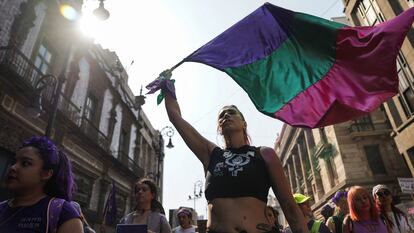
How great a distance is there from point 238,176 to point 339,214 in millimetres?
3351

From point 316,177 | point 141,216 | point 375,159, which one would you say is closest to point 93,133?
point 141,216

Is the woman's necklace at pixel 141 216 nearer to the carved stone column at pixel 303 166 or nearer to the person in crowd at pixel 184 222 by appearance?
the person in crowd at pixel 184 222

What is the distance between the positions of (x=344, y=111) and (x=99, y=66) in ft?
53.2

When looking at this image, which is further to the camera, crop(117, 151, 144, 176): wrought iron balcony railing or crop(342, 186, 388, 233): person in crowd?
crop(117, 151, 144, 176): wrought iron balcony railing

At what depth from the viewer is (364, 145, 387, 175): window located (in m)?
19.8

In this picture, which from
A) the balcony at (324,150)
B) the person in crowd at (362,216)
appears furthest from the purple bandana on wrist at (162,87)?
the balcony at (324,150)

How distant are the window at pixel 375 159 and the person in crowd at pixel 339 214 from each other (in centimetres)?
1768

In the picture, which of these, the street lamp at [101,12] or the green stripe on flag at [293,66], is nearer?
the green stripe on flag at [293,66]

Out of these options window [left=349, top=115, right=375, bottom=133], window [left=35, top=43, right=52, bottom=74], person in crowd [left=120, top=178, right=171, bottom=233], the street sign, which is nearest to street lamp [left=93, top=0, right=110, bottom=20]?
window [left=35, top=43, right=52, bottom=74]

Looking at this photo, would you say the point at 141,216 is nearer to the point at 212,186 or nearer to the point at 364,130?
the point at 212,186

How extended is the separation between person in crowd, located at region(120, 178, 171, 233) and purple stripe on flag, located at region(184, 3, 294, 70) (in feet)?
6.91

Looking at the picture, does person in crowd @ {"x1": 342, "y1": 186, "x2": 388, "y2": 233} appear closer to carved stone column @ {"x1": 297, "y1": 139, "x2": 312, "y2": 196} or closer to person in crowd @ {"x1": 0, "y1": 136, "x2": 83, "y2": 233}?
person in crowd @ {"x1": 0, "y1": 136, "x2": 83, "y2": 233}

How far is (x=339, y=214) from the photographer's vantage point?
4590 millimetres

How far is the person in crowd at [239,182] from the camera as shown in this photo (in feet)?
6.25
